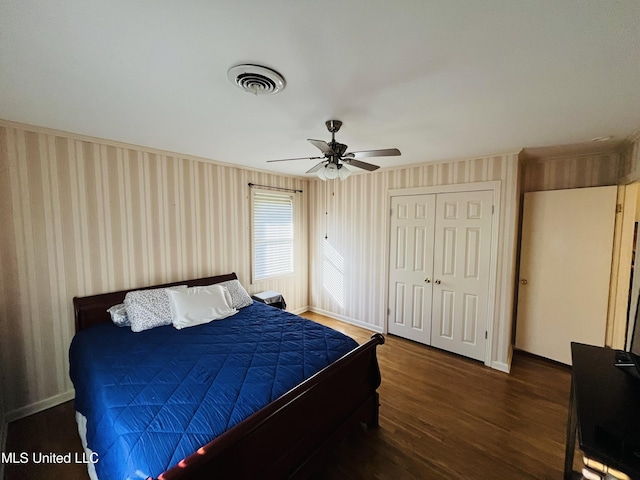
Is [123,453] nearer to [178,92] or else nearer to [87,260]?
[178,92]

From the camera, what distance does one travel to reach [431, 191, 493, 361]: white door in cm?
304

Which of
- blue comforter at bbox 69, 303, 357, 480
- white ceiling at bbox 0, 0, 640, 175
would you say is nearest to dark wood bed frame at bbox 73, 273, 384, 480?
blue comforter at bbox 69, 303, 357, 480

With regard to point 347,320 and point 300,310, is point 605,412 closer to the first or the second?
point 347,320

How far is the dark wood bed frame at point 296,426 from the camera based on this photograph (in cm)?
112

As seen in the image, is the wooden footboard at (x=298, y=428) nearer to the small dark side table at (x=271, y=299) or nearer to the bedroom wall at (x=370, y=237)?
the bedroom wall at (x=370, y=237)

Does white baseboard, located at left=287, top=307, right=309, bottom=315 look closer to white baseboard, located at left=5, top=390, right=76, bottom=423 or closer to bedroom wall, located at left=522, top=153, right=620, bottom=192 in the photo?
white baseboard, located at left=5, top=390, right=76, bottom=423

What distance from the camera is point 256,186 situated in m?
3.88

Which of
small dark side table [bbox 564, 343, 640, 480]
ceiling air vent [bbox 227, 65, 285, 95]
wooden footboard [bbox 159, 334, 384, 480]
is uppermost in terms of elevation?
ceiling air vent [bbox 227, 65, 285, 95]

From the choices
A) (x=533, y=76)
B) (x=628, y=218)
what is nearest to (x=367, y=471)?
(x=533, y=76)

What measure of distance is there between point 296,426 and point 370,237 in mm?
2843

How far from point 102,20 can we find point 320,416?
7.48 ft

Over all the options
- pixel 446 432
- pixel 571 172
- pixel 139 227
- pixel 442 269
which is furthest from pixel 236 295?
pixel 571 172

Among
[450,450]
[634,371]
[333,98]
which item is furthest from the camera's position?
[450,450]

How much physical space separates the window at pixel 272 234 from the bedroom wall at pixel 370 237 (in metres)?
0.49
